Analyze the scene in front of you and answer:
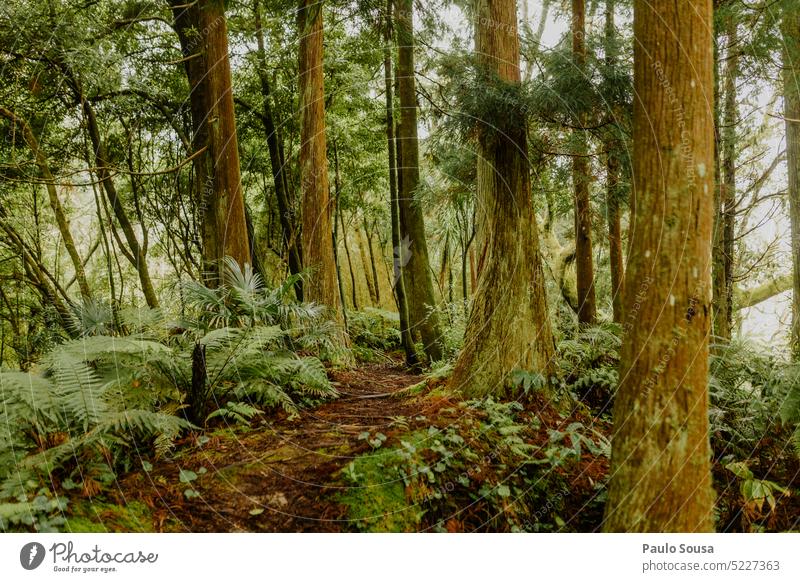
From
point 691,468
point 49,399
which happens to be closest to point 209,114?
point 49,399

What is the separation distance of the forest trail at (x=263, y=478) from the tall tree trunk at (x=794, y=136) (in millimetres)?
5376

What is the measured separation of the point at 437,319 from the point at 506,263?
3649 millimetres

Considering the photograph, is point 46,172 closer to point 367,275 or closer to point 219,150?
point 219,150

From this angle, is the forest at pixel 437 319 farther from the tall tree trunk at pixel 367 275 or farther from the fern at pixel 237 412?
the tall tree trunk at pixel 367 275

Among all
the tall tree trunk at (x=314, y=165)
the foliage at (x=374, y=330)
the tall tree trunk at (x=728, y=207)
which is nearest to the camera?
the tall tree trunk at (x=728, y=207)

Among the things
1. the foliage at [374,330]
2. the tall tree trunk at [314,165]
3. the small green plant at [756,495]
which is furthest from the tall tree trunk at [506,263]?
the foliage at [374,330]

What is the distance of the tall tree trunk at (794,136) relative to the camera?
17.1 feet

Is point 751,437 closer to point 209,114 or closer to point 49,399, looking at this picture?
point 49,399

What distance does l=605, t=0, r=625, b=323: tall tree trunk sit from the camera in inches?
169

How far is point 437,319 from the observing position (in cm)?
813

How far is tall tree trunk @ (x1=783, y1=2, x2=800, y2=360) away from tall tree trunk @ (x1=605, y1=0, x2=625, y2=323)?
78.6 inches

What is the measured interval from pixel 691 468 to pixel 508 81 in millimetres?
3739

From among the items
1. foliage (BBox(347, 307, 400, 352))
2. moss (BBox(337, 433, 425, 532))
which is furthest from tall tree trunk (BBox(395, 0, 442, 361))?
moss (BBox(337, 433, 425, 532))
